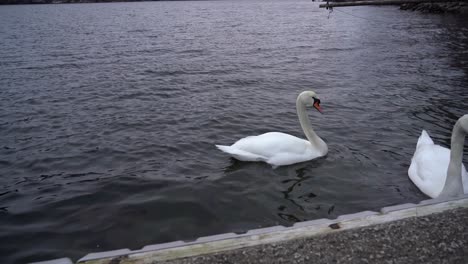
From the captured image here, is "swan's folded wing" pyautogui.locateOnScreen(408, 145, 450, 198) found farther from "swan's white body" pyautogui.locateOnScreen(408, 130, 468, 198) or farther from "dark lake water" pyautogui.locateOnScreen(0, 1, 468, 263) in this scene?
"dark lake water" pyautogui.locateOnScreen(0, 1, 468, 263)

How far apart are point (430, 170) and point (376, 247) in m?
3.74

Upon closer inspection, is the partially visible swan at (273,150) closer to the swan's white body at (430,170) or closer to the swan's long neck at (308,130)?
the swan's long neck at (308,130)

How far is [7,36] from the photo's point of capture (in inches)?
1108

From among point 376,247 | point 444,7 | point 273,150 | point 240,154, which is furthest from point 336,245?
point 444,7

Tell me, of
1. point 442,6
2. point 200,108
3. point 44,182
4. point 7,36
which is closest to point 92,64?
point 200,108

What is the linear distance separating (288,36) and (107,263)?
26372 millimetres

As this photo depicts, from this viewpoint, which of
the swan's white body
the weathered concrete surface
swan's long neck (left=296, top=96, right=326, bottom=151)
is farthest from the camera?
swan's long neck (left=296, top=96, right=326, bottom=151)

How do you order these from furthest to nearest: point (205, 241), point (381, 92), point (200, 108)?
1. point (381, 92)
2. point (200, 108)
3. point (205, 241)

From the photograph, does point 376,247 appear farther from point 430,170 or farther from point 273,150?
point 273,150

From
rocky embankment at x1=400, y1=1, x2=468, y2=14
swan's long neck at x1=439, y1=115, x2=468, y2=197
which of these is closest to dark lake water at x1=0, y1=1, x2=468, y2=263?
swan's long neck at x1=439, y1=115, x2=468, y2=197

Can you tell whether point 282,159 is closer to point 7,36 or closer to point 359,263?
point 359,263

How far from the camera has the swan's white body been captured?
20.2ft

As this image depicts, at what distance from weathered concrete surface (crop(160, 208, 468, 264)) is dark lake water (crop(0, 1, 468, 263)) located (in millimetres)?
2411

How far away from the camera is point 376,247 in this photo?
335 cm
